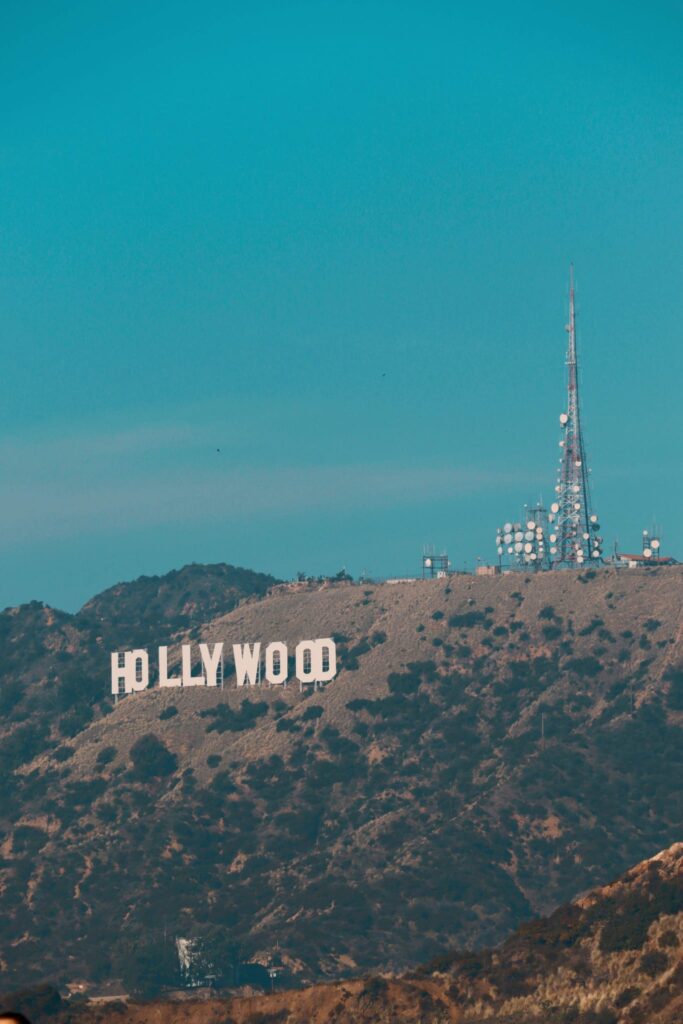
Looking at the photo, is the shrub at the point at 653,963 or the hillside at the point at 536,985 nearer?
the hillside at the point at 536,985

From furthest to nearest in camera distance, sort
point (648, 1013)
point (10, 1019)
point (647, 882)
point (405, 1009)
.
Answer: point (647, 882), point (405, 1009), point (648, 1013), point (10, 1019)

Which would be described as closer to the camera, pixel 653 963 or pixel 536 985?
pixel 653 963

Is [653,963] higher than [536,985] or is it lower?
higher

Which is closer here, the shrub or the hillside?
the hillside

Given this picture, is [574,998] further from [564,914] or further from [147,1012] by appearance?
[147,1012]

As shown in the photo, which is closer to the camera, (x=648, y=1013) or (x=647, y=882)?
(x=648, y=1013)

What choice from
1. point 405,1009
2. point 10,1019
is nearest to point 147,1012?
point 405,1009

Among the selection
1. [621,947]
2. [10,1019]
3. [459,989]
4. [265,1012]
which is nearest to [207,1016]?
[265,1012]

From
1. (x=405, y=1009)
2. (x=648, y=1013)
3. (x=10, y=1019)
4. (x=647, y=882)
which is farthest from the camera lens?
(x=647, y=882)

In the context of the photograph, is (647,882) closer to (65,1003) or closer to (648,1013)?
(648,1013)
